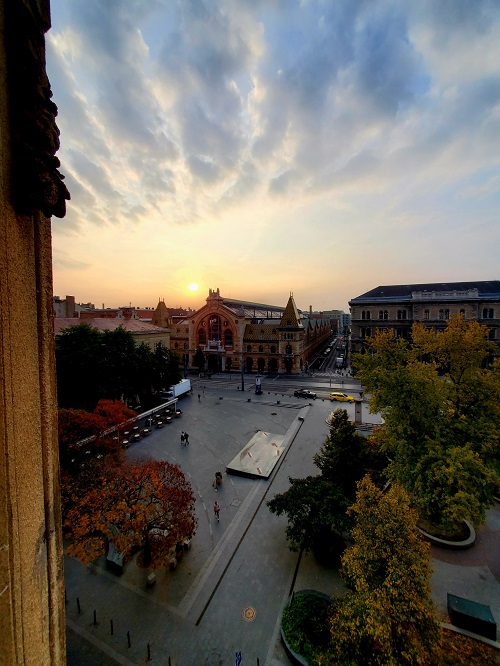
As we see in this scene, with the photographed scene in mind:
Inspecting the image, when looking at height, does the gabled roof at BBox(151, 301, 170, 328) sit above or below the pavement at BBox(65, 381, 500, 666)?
above

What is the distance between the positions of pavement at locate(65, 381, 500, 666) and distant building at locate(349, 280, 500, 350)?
40100 millimetres

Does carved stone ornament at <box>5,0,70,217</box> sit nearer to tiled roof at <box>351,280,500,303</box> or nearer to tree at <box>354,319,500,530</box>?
tree at <box>354,319,500,530</box>

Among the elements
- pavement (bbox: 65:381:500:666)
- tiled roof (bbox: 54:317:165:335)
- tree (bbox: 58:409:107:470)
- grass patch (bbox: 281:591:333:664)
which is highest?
tiled roof (bbox: 54:317:165:335)

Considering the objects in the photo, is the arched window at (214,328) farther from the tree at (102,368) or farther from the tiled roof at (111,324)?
the tree at (102,368)

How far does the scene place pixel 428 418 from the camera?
1498cm

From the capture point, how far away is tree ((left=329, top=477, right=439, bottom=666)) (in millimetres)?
7355

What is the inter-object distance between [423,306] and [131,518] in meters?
53.4

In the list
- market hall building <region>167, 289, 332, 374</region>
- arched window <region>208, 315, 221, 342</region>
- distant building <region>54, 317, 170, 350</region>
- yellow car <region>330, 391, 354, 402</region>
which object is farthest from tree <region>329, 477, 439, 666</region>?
arched window <region>208, 315, 221, 342</region>

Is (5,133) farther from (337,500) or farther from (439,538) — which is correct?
(439,538)

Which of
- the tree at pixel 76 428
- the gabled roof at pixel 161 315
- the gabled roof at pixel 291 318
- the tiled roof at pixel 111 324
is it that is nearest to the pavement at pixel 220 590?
the tree at pixel 76 428

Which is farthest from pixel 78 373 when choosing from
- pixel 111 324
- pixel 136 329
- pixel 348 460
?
pixel 348 460

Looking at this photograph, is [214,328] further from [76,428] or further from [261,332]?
[76,428]

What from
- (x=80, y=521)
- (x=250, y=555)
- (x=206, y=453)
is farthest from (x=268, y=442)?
(x=80, y=521)

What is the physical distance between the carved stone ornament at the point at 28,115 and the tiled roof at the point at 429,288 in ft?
188
